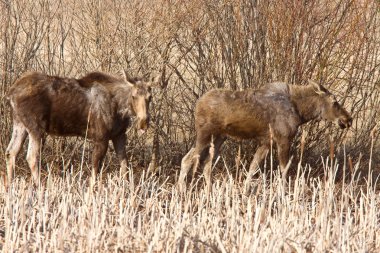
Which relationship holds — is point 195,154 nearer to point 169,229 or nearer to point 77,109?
point 77,109

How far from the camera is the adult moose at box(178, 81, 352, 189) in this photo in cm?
1155

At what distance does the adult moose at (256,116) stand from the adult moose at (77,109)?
32.9 inches

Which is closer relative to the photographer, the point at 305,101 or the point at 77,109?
the point at 77,109

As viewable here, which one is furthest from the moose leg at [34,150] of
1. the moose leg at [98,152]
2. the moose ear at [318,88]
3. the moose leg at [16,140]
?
the moose ear at [318,88]

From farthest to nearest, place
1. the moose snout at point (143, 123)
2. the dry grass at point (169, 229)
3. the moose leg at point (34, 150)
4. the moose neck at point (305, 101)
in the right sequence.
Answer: the moose neck at point (305, 101) < the moose leg at point (34, 150) < the moose snout at point (143, 123) < the dry grass at point (169, 229)

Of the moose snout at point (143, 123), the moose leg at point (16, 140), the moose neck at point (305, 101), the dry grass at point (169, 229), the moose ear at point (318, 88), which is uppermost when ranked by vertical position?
the moose ear at point (318, 88)

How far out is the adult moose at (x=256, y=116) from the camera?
37.9 ft

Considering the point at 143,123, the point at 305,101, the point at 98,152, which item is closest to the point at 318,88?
the point at 305,101

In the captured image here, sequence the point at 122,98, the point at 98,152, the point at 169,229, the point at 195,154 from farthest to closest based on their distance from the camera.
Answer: the point at 195,154 → the point at 122,98 → the point at 98,152 → the point at 169,229

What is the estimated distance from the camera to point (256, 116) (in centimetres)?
1173

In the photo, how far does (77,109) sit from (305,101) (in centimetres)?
293

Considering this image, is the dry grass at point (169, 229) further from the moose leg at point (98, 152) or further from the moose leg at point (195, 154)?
the moose leg at point (195, 154)

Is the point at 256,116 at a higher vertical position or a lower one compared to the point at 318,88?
lower

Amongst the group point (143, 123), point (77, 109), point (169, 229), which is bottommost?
point (169, 229)
